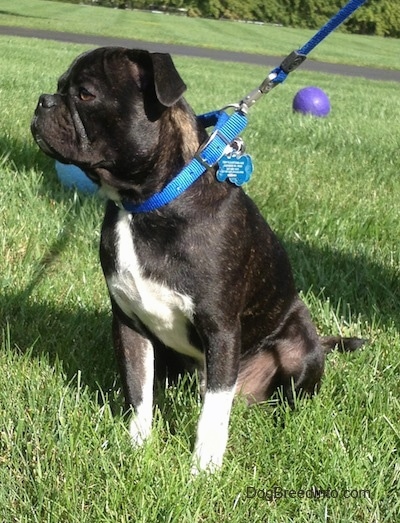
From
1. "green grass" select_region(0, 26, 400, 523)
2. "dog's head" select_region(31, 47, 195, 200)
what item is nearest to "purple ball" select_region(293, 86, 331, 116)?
"green grass" select_region(0, 26, 400, 523)

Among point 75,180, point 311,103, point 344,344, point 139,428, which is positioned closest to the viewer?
point 139,428

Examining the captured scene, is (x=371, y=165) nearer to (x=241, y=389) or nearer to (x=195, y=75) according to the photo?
(x=241, y=389)

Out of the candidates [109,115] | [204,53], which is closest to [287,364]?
[109,115]

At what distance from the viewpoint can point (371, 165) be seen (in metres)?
7.05

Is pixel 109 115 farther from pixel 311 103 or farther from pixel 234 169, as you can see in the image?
pixel 311 103

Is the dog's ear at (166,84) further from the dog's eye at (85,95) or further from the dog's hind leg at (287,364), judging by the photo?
the dog's hind leg at (287,364)

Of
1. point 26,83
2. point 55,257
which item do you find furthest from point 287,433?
point 26,83

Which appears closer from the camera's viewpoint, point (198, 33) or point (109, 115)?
point (109, 115)

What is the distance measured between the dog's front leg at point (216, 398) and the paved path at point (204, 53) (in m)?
22.3

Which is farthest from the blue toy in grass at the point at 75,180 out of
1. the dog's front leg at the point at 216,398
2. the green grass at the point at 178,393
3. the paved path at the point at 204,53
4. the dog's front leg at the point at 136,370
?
the paved path at the point at 204,53

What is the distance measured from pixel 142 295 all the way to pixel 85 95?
2.24ft

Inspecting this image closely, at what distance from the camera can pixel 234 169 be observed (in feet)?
8.47

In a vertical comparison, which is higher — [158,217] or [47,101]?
[47,101]

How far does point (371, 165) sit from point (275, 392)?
4468 millimetres
